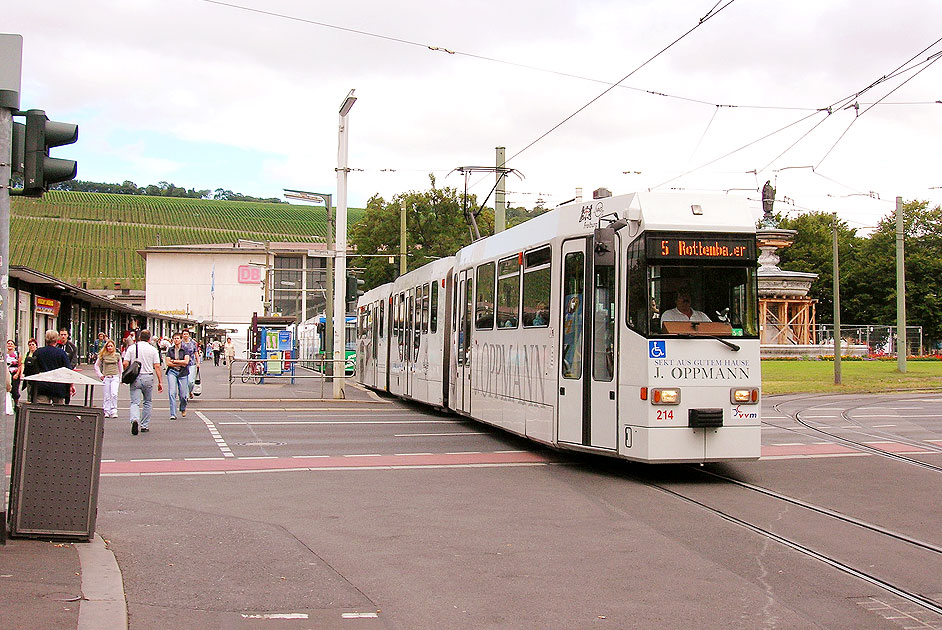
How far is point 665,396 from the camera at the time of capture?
12273 millimetres

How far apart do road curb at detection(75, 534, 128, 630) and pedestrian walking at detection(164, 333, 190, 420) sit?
43.6 ft

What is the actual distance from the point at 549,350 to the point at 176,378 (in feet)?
34.6

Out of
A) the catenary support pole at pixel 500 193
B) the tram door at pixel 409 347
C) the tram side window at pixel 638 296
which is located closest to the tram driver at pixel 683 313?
the tram side window at pixel 638 296

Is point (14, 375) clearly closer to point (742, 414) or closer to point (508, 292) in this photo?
point (508, 292)

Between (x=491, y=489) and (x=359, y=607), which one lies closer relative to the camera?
(x=359, y=607)

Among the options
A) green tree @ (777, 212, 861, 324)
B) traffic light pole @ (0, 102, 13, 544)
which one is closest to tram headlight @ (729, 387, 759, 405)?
traffic light pole @ (0, 102, 13, 544)

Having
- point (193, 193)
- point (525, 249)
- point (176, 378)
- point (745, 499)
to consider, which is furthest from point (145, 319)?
point (193, 193)

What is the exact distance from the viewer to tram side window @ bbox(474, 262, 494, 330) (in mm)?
17625

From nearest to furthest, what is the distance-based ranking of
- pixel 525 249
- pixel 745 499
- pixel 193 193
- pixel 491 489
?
pixel 745 499, pixel 491 489, pixel 525 249, pixel 193 193

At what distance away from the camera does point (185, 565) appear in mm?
8102

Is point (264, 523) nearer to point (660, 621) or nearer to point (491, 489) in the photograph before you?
point (491, 489)

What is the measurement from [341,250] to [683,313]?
17994 millimetres

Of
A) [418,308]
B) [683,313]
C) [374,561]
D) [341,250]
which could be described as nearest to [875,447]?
[683,313]

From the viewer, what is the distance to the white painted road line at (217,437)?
1598cm
